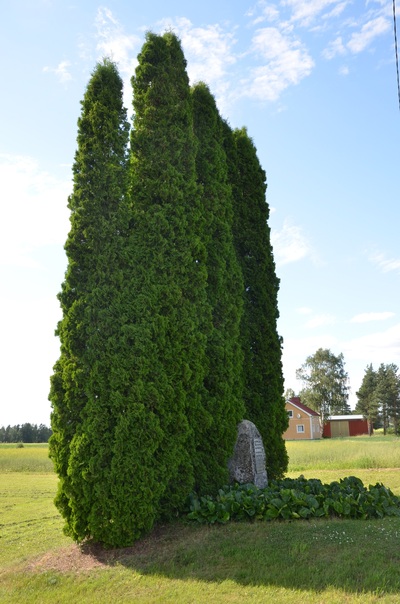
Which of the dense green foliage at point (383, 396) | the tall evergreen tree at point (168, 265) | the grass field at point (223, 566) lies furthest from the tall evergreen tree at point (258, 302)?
the dense green foliage at point (383, 396)

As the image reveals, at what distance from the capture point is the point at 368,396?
66312 millimetres

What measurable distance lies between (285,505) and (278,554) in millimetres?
1620

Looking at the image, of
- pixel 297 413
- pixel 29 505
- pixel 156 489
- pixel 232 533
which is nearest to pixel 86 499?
pixel 156 489

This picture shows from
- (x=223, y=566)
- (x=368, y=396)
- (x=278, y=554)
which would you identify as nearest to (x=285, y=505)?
(x=278, y=554)

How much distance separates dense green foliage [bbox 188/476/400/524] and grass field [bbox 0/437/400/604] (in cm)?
26

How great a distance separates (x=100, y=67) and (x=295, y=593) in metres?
8.60

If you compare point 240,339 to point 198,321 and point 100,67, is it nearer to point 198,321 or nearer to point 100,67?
point 198,321

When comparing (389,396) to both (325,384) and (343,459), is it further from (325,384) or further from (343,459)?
(343,459)

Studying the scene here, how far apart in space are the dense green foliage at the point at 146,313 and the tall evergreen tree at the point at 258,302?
136 cm

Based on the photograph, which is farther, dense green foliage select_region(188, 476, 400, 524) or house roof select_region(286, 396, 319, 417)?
house roof select_region(286, 396, 319, 417)

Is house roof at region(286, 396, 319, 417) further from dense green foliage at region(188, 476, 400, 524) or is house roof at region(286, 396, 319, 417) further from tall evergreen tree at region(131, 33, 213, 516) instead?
tall evergreen tree at region(131, 33, 213, 516)

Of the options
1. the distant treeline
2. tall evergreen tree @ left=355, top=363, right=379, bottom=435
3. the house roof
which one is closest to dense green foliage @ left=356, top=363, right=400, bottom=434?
tall evergreen tree @ left=355, top=363, right=379, bottom=435

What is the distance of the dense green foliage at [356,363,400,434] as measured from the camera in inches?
2424

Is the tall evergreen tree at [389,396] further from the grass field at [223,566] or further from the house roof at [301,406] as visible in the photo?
the grass field at [223,566]
